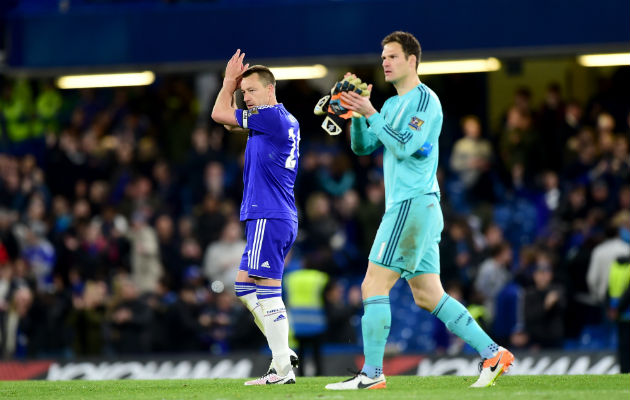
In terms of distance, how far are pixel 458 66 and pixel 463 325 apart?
1104 cm

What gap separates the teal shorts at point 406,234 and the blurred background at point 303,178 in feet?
22.5

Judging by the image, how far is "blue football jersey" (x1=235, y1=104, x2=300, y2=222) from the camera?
9805mm

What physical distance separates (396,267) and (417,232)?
0.97 feet

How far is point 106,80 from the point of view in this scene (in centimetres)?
2159

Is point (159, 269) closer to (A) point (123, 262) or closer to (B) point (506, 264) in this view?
A: (A) point (123, 262)

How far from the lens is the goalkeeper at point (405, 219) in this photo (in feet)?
29.0

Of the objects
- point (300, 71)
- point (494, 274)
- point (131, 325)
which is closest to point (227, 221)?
point (131, 325)

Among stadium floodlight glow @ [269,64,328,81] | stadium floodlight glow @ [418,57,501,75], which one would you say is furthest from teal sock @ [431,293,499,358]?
stadium floodlight glow @ [269,64,328,81]

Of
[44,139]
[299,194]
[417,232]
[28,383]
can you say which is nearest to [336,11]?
[299,194]

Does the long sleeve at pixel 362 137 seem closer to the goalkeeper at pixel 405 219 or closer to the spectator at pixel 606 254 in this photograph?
the goalkeeper at pixel 405 219

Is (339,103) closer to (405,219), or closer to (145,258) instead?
(405,219)

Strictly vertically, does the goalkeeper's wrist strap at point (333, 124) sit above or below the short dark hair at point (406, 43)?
below

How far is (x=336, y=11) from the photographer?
19656mm

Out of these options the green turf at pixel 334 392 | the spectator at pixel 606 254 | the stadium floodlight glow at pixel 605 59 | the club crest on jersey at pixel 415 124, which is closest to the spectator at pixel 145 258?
the spectator at pixel 606 254
